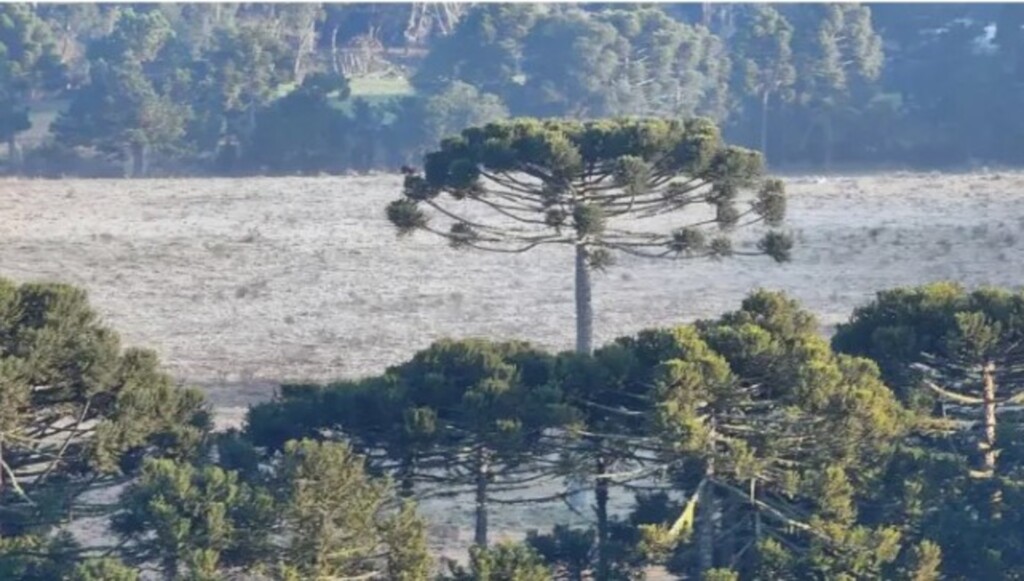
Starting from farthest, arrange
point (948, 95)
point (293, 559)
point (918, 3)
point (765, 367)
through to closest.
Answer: point (918, 3), point (948, 95), point (765, 367), point (293, 559)

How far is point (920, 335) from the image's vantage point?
81.2 feet

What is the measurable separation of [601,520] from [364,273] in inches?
1035

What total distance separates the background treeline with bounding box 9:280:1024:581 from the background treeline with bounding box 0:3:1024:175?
54922mm

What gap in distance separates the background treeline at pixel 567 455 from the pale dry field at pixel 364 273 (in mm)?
10273

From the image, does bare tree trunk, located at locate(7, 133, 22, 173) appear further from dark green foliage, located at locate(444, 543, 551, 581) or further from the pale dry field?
dark green foliage, located at locate(444, 543, 551, 581)

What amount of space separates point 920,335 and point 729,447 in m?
3.57

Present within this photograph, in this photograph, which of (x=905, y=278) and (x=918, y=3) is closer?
(x=905, y=278)

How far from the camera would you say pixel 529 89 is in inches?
3410

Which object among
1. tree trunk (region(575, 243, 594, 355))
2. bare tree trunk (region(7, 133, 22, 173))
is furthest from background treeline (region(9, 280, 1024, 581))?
bare tree trunk (region(7, 133, 22, 173))

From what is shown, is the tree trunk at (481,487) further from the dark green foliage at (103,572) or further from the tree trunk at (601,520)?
the dark green foliage at (103,572)

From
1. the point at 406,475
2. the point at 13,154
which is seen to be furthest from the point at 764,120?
the point at 406,475

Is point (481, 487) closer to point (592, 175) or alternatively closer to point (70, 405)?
point (70, 405)

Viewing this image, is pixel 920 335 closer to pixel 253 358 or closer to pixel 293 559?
pixel 293 559

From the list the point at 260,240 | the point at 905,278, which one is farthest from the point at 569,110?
the point at 905,278
